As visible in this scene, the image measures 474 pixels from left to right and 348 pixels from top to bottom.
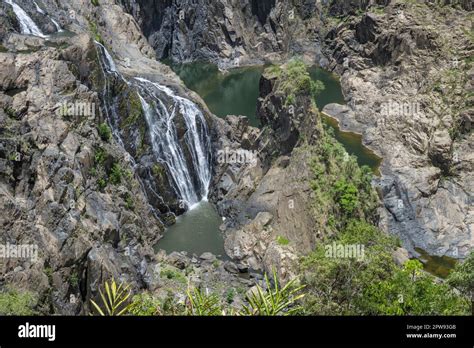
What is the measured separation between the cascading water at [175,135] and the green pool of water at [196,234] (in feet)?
5.96

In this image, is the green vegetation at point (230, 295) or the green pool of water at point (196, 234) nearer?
the green vegetation at point (230, 295)

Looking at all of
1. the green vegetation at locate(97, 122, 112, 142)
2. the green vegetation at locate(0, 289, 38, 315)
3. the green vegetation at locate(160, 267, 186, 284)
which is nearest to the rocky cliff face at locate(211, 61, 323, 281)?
the green vegetation at locate(160, 267, 186, 284)

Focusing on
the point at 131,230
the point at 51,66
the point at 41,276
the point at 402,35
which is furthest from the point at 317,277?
the point at 402,35

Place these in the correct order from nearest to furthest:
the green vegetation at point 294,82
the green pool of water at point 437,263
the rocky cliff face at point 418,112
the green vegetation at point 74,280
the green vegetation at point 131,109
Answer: the green vegetation at point 74,280 → the green pool of water at point 437,263 → the green vegetation at point 131,109 → the green vegetation at point 294,82 → the rocky cliff face at point 418,112

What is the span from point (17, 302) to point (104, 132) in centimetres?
1962

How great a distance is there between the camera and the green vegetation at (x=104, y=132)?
42.0 metres

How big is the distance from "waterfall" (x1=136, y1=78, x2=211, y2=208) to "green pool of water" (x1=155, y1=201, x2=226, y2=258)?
1.98 metres

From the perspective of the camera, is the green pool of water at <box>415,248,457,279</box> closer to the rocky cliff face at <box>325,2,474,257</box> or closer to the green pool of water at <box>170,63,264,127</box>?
Result: the rocky cliff face at <box>325,2,474,257</box>

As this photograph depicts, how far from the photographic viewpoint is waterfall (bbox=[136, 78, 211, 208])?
49406mm

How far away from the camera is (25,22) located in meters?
51.2

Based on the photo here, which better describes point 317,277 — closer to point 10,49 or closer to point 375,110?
point 10,49

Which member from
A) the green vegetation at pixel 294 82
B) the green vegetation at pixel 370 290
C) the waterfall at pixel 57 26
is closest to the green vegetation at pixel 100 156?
the green vegetation at pixel 294 82

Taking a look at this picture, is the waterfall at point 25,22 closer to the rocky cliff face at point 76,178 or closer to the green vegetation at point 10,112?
the rocky cliff face at point 76,178
